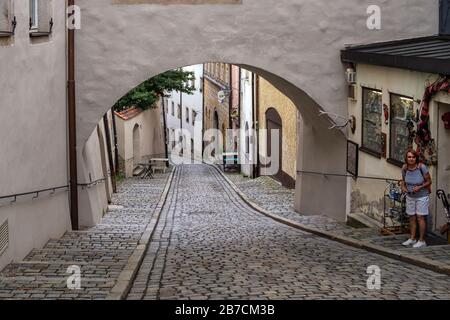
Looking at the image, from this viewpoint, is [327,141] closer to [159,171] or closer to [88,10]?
[88,10]

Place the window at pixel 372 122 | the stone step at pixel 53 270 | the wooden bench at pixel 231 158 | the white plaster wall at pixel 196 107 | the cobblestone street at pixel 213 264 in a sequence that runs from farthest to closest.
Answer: the white plaster wall at pixel 196 107, the wooden bench at pixel 231 158, the window at pixel 372 122, the stone step at pixel 53 270, the cobblestone street at pixel 213 264

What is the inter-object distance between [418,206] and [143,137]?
25767 millimetres

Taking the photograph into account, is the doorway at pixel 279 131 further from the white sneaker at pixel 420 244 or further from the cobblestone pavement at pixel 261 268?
the white sneaker at pixel 420 244

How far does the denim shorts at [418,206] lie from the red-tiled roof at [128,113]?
21.2 m

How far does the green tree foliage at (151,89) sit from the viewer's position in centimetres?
3347

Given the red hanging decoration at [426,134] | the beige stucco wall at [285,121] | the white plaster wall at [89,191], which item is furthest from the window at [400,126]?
the beige stucco wall at [285,121]

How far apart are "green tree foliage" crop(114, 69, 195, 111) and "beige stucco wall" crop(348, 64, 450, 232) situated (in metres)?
19.2

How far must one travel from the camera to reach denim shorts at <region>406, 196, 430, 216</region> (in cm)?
1103

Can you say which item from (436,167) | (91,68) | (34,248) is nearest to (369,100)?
(436,167)

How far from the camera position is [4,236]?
384 inches

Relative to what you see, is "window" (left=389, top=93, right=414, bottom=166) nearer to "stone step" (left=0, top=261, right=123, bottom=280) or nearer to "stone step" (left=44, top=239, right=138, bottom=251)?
"stone step" (left=44, top=239, right=138, bottom=251)

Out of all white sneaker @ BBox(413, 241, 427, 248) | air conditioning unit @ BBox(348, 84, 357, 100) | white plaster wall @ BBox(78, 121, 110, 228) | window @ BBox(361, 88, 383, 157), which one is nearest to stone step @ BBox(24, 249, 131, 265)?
white plaster wall @ BBox(78, 121, 110, 228)

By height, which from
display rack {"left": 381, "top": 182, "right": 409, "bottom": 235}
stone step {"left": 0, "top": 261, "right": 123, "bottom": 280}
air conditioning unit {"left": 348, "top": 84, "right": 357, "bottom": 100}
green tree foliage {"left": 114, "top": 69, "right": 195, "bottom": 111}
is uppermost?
green tree foliage {"left": 114, "top": 69, "right": 195, "bottom": 111}

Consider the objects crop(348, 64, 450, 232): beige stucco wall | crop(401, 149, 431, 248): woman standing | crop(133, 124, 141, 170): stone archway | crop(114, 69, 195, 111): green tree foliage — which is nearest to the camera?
crop(401, 149, 431, 248): woman standing
